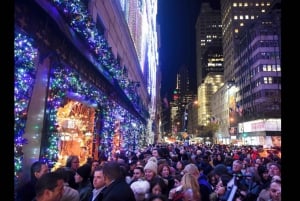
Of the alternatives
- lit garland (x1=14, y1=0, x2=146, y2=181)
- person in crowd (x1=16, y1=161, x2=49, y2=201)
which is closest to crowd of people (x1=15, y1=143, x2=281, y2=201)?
person in crowd (x1=16, y1=161, x2=49, y2=201)

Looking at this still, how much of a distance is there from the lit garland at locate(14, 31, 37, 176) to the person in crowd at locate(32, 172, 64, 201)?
2.37 m

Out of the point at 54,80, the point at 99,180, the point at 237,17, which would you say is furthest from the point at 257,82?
the point at 99,180

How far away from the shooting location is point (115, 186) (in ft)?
14.1

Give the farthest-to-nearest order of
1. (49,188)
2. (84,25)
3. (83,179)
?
1. (84,25)
2. (83,179)
3. (49,188)

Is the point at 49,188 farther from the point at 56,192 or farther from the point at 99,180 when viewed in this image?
the point at 99,180

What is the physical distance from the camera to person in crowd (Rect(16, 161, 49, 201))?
5.74m

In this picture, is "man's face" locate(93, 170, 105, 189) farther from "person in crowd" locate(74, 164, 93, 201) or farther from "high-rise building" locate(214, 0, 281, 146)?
"high-rise building" locate(214, 0, 281, 146)

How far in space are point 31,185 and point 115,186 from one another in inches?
110

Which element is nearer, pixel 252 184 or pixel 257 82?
pixel 252 184

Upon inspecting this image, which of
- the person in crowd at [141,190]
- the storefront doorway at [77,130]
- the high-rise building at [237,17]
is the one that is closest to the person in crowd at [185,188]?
the person in crowd at [141,190]

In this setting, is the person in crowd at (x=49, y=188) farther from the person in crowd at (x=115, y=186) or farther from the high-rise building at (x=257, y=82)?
the high-rise building at (x=257, y=82)

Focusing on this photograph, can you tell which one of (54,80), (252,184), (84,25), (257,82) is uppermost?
(257,82)

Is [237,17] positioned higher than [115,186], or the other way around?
[237,17]
